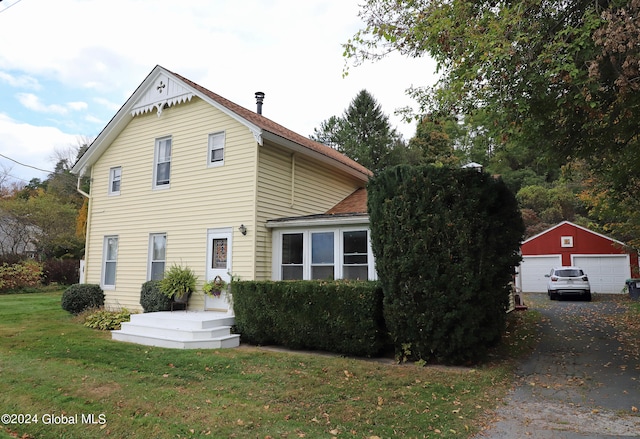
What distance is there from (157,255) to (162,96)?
489 cm

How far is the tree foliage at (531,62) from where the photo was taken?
17.5 feet

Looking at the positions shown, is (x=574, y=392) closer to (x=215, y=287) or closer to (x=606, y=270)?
(x=215, y=287)

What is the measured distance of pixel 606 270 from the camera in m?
23.3

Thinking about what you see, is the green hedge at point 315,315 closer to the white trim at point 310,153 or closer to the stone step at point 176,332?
the stone step at point 176,332

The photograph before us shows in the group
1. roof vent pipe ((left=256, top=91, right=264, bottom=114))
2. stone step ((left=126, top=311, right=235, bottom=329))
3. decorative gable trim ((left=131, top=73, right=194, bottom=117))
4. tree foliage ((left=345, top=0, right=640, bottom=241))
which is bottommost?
stone step ((left=126, top=311, right=235, bottom=329))

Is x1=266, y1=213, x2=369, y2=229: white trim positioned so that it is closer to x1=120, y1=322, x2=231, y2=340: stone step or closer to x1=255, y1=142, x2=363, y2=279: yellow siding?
x1=255, y1=142, x2=363, y2=279: yellow siding

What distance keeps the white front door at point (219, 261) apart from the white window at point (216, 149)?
1.96 metres

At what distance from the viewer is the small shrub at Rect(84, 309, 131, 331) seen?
1074 cm

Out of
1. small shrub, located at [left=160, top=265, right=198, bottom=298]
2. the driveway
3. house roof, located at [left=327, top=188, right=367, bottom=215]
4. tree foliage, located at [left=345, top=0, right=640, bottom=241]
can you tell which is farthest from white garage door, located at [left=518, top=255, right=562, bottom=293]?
small shrub, located at [left=160, top=265, right=198, bottom=298]

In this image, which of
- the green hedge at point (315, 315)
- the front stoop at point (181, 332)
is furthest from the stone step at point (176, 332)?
the green hedge at point (315, 315)

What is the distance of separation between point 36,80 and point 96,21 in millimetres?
5326

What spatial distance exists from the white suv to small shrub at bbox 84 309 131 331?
18.6 m

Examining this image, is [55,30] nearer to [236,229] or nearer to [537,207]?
[236,229]

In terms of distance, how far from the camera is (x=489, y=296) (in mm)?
7000
